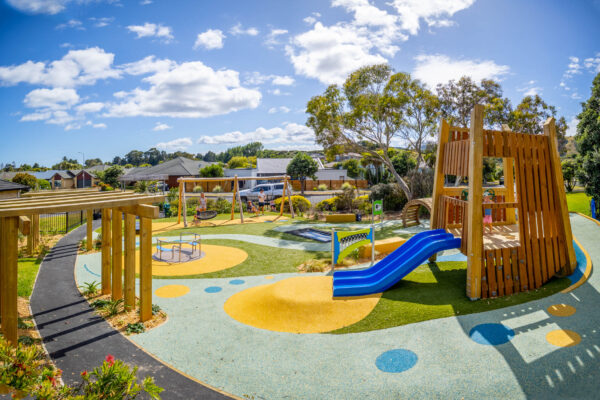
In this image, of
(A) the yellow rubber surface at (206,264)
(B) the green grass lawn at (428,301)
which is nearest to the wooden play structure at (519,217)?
(B) the green grass lawn at (428,301)

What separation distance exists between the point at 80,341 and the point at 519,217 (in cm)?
924

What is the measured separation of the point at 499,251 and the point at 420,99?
53.4 feet

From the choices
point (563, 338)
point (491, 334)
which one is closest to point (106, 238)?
point (491, 334)

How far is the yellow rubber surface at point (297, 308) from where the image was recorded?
6980 millimetres

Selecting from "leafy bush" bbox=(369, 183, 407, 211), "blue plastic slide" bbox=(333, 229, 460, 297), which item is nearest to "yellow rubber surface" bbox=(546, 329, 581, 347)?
"blue plastic slide" bbox=(333, 229, 460, 297)

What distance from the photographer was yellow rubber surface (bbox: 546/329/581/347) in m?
5.34

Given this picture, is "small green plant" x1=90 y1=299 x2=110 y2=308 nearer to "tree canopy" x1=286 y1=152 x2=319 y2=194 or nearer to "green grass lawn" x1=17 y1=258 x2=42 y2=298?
"green grass lawn" x1=17 y1=258 x2=42 y2=298

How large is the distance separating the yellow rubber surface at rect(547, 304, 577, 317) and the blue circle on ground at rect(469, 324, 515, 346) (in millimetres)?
1157

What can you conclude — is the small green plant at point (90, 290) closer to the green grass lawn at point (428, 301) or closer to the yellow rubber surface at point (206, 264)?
the yellow rubber surface at point (206, 264)

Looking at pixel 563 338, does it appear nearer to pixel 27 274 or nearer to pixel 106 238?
pixel 106 238

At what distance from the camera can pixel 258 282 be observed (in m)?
9.98

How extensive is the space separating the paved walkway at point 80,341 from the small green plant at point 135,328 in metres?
0.19

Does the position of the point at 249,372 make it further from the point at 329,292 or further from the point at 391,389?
the point at 329,292

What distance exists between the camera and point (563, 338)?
18.0 ft
